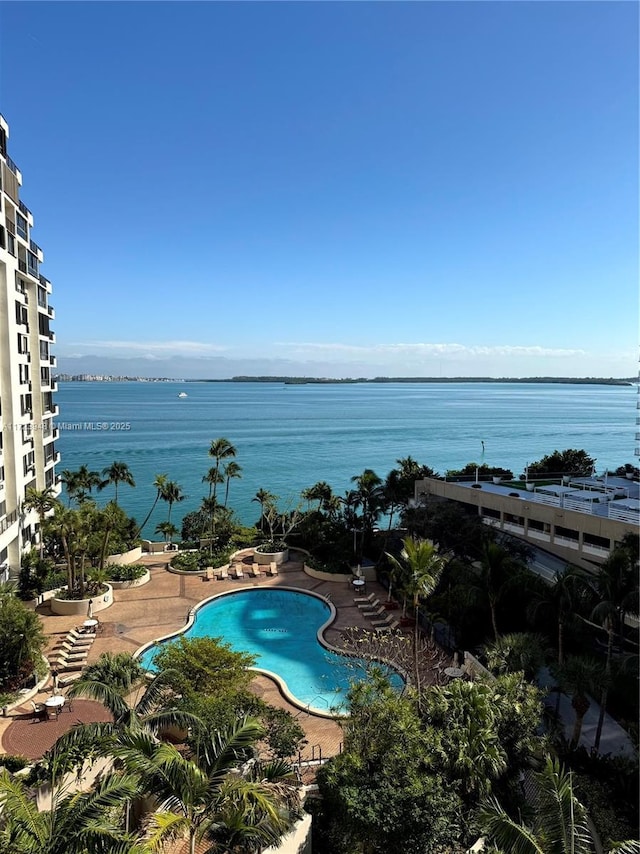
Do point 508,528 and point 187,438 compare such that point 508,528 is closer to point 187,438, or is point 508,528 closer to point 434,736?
point 434,736

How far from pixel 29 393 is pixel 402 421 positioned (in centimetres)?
12769

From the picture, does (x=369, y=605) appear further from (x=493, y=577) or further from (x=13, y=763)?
(x=13, y=763)

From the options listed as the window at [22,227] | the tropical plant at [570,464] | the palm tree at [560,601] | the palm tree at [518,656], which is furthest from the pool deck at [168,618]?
the window at [22,227]

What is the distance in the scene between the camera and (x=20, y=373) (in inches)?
1129

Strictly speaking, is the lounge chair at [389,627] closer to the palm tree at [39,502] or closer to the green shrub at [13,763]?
the green shrub at [13,763]

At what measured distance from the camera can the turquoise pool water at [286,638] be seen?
64.3 ft

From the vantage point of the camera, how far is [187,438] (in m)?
105

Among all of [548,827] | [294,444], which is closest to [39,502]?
[548,827]

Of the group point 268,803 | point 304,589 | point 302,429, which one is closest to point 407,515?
point 304,589

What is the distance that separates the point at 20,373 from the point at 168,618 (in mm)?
15996

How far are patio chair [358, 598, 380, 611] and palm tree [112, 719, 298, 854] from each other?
16548 millimetres

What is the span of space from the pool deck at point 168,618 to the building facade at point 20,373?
17.8 ft

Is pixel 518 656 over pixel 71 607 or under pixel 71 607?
over

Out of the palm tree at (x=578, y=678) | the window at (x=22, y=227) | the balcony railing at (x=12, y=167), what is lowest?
the palm tree at (x=578, y=678)
